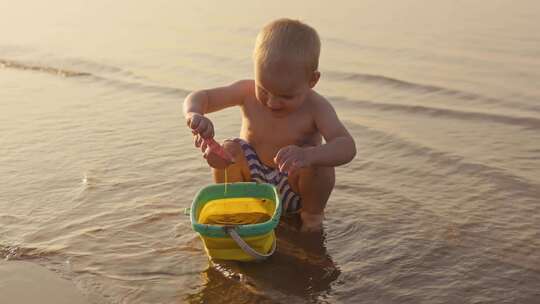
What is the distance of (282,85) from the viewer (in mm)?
3387

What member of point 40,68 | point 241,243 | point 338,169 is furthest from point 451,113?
point 40,68

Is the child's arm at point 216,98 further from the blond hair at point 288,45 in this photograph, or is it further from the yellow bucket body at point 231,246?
the yellow bucket body at point 231,246

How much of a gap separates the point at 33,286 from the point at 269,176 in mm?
1276

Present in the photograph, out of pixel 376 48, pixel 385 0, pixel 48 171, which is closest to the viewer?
pixel 48 171

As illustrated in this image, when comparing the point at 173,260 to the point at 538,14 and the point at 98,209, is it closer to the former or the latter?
the point at 98,209

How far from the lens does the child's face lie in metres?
3.36

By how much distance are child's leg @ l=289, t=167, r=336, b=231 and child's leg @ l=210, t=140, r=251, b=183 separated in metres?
0.25

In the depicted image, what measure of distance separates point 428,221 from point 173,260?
1311 mm

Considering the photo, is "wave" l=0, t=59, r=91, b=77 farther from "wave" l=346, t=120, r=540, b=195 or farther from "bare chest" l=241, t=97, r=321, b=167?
"bare chest" l=241, t=97, r=321, b=167

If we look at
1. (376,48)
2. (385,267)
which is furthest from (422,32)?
(385,267)

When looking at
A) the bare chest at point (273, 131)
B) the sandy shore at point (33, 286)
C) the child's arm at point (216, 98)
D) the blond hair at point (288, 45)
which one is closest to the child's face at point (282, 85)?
the blond hair at point (288, 45)

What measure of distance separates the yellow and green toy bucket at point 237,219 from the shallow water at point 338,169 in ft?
0.30

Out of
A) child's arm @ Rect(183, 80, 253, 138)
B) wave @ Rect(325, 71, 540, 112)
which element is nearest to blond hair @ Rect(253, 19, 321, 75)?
child's arm @ Rect(183, 80, 253, 138)

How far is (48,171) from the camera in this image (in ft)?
15.1
